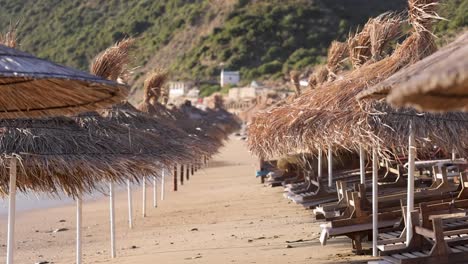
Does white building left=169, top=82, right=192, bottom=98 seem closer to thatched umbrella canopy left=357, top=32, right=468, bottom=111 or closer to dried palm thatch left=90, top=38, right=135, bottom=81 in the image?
dried palm thatch left=90, top=38, right=135, bottom=81

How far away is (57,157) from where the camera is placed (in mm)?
5859

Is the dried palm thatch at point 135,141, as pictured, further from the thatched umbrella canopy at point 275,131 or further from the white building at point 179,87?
the white building at point 179,87

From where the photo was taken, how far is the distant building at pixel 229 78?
2402 inches

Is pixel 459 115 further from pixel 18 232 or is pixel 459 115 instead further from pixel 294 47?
pixel 294 47

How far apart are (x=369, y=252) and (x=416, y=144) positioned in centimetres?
166

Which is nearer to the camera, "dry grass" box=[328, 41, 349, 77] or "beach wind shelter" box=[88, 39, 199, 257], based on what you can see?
"beach wind shelter" box=[88, 39, 199, 257]

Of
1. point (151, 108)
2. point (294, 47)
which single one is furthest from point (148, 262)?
point (294, 47)

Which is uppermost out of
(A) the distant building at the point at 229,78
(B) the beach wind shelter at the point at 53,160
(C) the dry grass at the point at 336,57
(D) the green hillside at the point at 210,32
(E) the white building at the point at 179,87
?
(D) the green hillside at the point at 210,32

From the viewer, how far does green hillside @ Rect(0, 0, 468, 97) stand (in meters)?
67.1

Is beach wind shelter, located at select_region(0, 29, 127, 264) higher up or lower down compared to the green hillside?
lower down

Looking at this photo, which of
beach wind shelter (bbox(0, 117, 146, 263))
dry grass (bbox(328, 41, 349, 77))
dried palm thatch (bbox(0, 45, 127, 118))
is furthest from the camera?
dry grass (bbox(328, 41, 349, 77))

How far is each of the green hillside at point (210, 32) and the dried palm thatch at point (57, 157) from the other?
52156mm

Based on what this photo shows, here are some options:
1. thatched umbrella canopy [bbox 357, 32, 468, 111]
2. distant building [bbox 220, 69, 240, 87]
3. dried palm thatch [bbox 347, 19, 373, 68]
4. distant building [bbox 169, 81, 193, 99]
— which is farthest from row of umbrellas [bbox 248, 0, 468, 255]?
distant building [bbox 220, 69, 240, 87]

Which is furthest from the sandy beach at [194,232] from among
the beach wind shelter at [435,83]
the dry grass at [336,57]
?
the beach wind shelter at [435,83]
